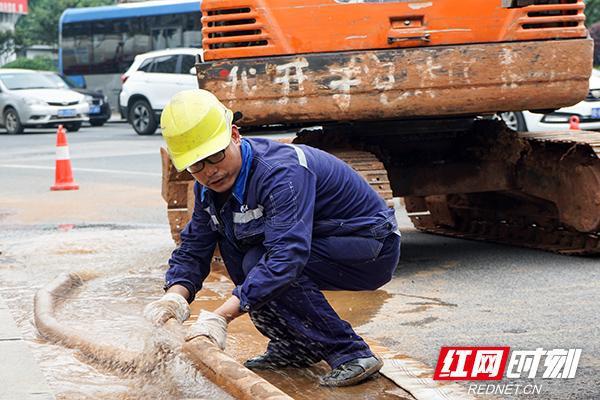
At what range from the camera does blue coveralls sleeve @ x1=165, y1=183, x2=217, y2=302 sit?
523 centimetres

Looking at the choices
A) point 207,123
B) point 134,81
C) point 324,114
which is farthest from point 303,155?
point 134,81

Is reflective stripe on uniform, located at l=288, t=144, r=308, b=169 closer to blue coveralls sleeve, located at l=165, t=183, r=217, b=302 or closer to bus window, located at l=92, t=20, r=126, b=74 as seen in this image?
blue coveralls sleeve, located at l=165, t=183, r=217, b=302

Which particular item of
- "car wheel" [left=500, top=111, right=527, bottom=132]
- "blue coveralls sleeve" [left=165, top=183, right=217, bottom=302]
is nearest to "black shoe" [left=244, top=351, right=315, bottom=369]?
"blue coveralls sleeve" [left=165, top=183, right=217, bottom=302]

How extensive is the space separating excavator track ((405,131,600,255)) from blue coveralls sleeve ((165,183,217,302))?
12.7 feet

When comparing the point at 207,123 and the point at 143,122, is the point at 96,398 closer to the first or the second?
the point at 207,123

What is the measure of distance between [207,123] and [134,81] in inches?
910

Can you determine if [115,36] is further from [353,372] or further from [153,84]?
[353,372]

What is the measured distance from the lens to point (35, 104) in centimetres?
2833

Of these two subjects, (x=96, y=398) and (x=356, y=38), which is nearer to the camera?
(x=96, y=398)

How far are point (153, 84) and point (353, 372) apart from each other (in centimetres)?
2261

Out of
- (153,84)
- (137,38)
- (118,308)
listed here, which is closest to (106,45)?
→ (137,38)

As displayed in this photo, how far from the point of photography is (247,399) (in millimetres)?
4398

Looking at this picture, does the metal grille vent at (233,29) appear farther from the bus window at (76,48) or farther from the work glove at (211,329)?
the bus window at (76,48)

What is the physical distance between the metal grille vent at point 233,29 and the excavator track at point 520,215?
2.12m
